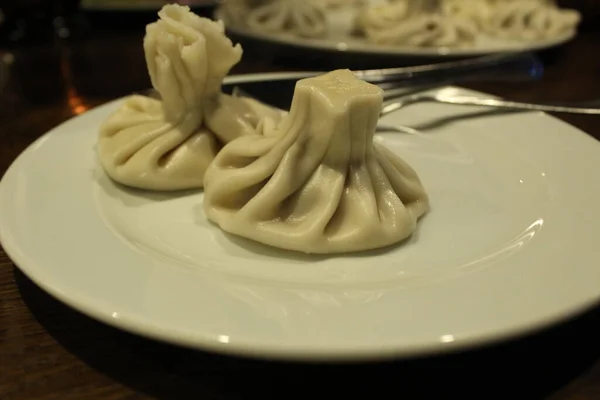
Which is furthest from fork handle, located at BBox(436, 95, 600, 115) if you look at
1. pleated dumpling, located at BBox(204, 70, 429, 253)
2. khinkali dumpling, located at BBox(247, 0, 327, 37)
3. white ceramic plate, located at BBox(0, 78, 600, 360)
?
khinkali dumpling, located at BBox(247, 0, 327, 37)

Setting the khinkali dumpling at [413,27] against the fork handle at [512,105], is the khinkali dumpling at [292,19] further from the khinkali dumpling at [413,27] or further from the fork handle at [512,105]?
the fork handle at [512,105]

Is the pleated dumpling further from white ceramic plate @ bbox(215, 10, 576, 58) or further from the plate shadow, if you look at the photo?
white ceramic plate @ bbox(215, 10, 576, 58)

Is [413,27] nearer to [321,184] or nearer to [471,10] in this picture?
[471,10]

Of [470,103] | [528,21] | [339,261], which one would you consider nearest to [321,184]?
[339,261]

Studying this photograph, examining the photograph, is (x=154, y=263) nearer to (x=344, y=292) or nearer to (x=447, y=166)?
(x=344, y=292)

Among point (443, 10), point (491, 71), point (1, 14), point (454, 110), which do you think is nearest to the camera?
point (454, 110)

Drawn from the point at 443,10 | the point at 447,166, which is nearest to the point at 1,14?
the point at 443,10
